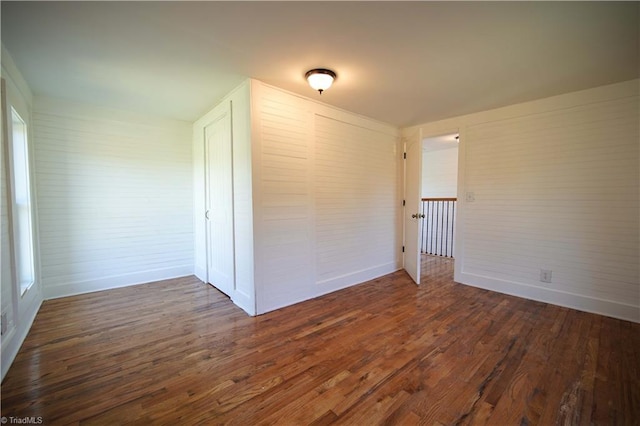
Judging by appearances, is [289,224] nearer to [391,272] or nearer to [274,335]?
[274,335]

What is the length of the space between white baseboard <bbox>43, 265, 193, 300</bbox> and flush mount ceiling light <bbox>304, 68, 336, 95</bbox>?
3.42m

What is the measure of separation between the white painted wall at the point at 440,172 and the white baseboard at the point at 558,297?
123 inches

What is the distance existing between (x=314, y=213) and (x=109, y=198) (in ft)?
9.29

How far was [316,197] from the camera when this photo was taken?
3.27 metres

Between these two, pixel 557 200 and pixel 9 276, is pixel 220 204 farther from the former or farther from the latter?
pixel 557 200

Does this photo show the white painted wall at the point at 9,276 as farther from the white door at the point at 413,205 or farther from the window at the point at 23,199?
the white door at the point at 413,205

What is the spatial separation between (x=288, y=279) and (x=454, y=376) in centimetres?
181

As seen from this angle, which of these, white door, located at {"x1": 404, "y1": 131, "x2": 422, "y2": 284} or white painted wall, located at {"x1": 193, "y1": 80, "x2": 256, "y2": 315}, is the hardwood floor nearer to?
white painted wall, located at {"x1": 193, "y1": 80, "x2": 256, "y2": 315}

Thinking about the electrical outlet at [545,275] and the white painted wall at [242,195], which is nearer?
the white painted wall at [242,195]

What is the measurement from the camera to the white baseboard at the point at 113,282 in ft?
10.5

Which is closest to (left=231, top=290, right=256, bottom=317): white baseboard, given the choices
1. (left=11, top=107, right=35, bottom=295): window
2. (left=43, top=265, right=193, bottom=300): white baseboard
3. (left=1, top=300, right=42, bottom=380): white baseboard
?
(left=43, top=265, right=193, bottom=300): white baseboard

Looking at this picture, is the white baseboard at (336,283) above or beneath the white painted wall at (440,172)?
beneath

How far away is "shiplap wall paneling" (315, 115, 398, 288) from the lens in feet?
11.0

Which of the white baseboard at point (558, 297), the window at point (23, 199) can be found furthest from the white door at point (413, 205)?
the window at point (23, 199)
